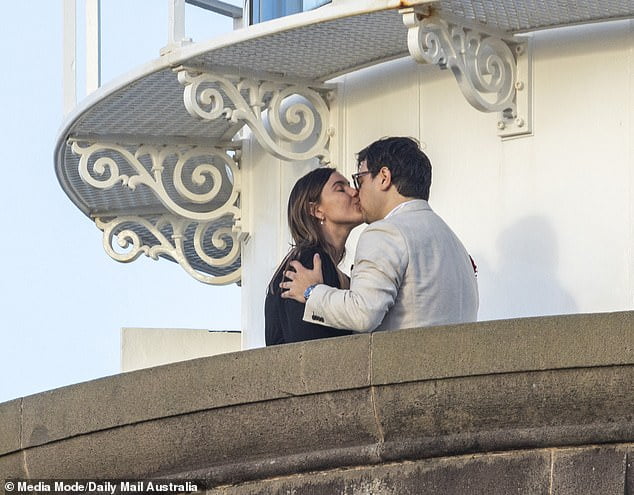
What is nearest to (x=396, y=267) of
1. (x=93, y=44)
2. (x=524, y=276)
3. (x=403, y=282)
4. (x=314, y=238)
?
(x=403, y=282)

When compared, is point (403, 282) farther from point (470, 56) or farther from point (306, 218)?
point (470, 56)

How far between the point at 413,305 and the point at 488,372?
437 mm

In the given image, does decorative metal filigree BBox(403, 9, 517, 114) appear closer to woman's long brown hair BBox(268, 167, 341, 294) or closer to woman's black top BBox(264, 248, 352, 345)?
woman's long brown hair BBox(268, 167, 341, 294)

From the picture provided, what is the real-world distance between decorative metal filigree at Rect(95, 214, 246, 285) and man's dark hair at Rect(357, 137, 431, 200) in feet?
8.63

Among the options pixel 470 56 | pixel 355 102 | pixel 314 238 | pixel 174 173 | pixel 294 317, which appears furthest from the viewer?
pixel 174 173

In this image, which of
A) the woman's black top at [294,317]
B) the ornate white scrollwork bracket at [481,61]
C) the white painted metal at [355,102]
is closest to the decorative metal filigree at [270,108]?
the white painted metal at [355,102]

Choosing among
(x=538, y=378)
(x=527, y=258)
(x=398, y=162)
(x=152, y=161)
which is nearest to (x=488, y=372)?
(x=538, y=378)

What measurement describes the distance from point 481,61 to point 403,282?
4.94 ft

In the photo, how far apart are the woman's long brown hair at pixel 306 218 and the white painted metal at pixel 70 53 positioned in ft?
7.30

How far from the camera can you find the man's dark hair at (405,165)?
238 inches

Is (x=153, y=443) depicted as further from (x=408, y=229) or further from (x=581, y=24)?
Result: (x=581, y=24)

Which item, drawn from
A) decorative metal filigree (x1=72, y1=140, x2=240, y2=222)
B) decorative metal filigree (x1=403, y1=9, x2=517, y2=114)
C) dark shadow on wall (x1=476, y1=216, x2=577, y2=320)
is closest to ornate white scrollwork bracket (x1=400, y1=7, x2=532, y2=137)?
decorative metal filigree (x1=403, y1=9, x2=517, y2=114)

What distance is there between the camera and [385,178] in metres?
6.09

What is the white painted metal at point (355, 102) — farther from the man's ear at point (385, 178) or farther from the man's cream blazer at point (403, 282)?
the man's cream blazer at point (403, 282)
